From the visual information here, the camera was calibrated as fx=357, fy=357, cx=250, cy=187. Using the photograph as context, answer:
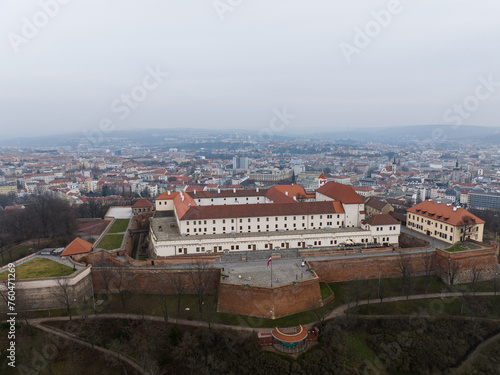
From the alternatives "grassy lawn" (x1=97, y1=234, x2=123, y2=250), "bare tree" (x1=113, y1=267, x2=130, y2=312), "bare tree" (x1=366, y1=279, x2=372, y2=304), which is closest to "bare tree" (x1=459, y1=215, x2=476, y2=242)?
"bare tree" (x1=366, y1=279, x2=372, y2=304)

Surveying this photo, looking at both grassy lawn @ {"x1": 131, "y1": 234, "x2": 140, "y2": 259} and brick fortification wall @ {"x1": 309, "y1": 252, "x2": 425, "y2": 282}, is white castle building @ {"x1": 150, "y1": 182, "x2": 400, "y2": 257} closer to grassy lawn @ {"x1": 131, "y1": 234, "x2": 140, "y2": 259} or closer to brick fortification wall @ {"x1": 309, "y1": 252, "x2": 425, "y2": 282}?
grassy lawn @ {"x1": 131, "y1": 234, "x2": 140, "y2": 259}

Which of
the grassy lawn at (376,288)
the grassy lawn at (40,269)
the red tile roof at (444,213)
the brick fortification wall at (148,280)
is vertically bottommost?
the grassy lawn at (376,288)

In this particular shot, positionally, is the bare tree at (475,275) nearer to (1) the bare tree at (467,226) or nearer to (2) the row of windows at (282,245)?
(1) the bare tree at (467,226)

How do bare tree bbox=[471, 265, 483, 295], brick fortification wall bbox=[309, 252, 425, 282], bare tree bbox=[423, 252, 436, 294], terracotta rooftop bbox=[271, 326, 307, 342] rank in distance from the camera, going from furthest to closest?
bare tree bbox=[423, 252, 436, 294] < brick fortification wall bbox=[309, 252, 425, 282] < bare tree bbox=[471, 265, 483, 295] < terracotta rooftop bbox=[271, 326, 307, 342]

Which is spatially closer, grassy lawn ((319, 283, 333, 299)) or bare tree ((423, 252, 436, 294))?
grassy lawn ((319, 283, 333, 299))

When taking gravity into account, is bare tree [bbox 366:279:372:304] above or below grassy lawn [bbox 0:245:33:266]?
below

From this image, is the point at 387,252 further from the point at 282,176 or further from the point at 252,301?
the point at 282,176

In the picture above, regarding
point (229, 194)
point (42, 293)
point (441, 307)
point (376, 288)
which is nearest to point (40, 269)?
point (42, 293)

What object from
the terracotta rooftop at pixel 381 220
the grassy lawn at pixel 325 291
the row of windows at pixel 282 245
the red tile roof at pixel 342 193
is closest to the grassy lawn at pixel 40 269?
the row of windows at pixel 282 245

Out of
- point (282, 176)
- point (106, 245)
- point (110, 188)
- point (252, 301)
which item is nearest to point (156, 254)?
point (106, 245)
